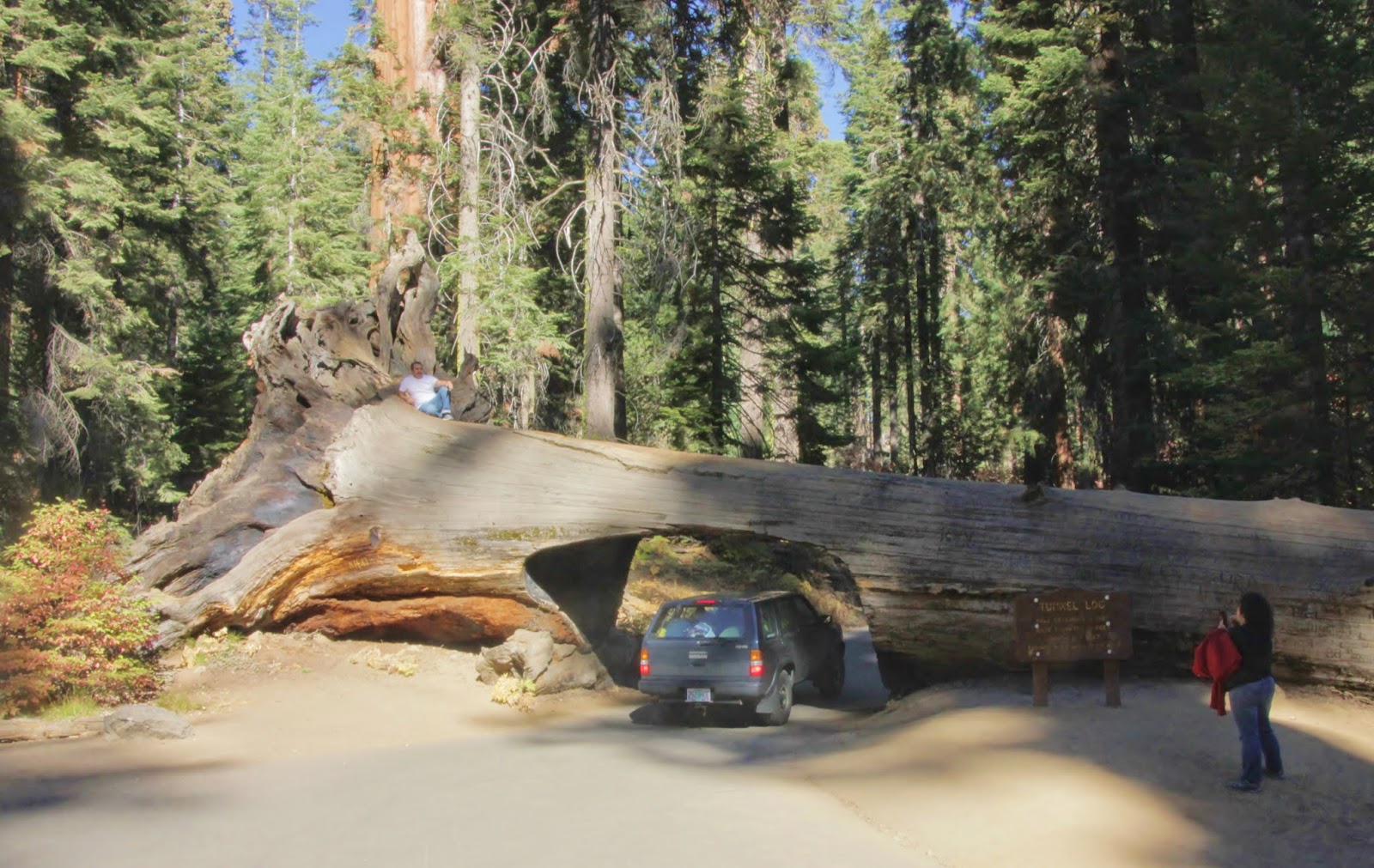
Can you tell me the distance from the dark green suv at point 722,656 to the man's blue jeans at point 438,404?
453 centimetres

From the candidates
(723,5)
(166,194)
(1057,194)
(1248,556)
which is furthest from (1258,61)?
(166,194)

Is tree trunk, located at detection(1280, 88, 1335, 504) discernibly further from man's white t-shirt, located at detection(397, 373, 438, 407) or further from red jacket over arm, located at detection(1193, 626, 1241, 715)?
man's white t-shirt, located at detection(397, 373, 438, 407)

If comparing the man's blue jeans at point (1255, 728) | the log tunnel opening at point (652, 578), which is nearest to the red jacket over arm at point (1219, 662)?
the man's blue jeans at point (1255, 728)

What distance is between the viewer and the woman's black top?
314 inches

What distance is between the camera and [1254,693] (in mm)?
7945

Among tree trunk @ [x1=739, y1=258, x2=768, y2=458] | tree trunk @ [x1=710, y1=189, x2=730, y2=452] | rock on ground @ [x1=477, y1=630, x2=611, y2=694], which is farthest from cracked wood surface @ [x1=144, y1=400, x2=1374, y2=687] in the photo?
tree trunk @ [x1=739, y1=258, x2=768, y2=458]

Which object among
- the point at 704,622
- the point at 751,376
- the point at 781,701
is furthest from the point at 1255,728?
the point at 751,376

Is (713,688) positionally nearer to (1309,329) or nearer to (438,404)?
(438,404)

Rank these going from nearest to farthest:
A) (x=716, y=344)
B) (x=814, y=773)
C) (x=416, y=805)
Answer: (x=416, y=805) < (x=814, y=773) < (x=716, y=344)

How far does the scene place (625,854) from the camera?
6.70m

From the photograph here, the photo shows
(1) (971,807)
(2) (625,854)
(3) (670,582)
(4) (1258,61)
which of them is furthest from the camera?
(3) (670,582)

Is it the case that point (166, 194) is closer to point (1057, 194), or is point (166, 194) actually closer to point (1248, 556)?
point (1057, 194)

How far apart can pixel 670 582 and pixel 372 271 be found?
34.7ft

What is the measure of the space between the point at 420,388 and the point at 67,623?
5.80 m
